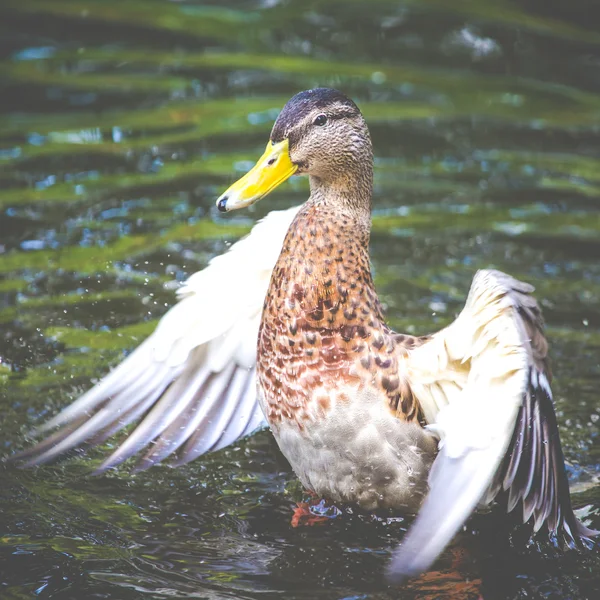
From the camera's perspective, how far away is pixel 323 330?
477 centimetres

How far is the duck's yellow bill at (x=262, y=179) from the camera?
4676 millimetres

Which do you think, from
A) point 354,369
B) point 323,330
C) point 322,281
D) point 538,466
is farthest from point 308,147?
point 538,466

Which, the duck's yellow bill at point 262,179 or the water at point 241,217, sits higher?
the duck's yellow bill at point 262,179

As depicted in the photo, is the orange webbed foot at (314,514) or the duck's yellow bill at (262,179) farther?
Answer: the orange webbed foot at (314,514)

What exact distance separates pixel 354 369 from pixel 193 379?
1.17 m

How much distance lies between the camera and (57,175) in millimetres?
9000

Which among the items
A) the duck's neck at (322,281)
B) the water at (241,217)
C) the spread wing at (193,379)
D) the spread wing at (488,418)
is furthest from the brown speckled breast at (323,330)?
the water at (241,217)

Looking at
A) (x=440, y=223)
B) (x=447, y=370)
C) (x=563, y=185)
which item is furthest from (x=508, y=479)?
(x=563, y=185)

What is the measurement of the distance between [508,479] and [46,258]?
4.32 m

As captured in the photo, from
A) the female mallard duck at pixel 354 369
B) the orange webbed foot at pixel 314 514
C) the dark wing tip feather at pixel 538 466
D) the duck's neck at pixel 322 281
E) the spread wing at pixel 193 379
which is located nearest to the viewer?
the female mallard duck at pixel 354 369

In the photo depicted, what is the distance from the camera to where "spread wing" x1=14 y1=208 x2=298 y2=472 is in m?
5.34

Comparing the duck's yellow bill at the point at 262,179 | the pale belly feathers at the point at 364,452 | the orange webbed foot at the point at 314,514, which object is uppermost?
the duck's yellow bill at the point at 262,179

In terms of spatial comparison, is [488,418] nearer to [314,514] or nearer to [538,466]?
[538,466]

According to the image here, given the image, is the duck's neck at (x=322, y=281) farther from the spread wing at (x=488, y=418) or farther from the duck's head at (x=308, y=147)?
the spread wing at (x=488, y=418)
